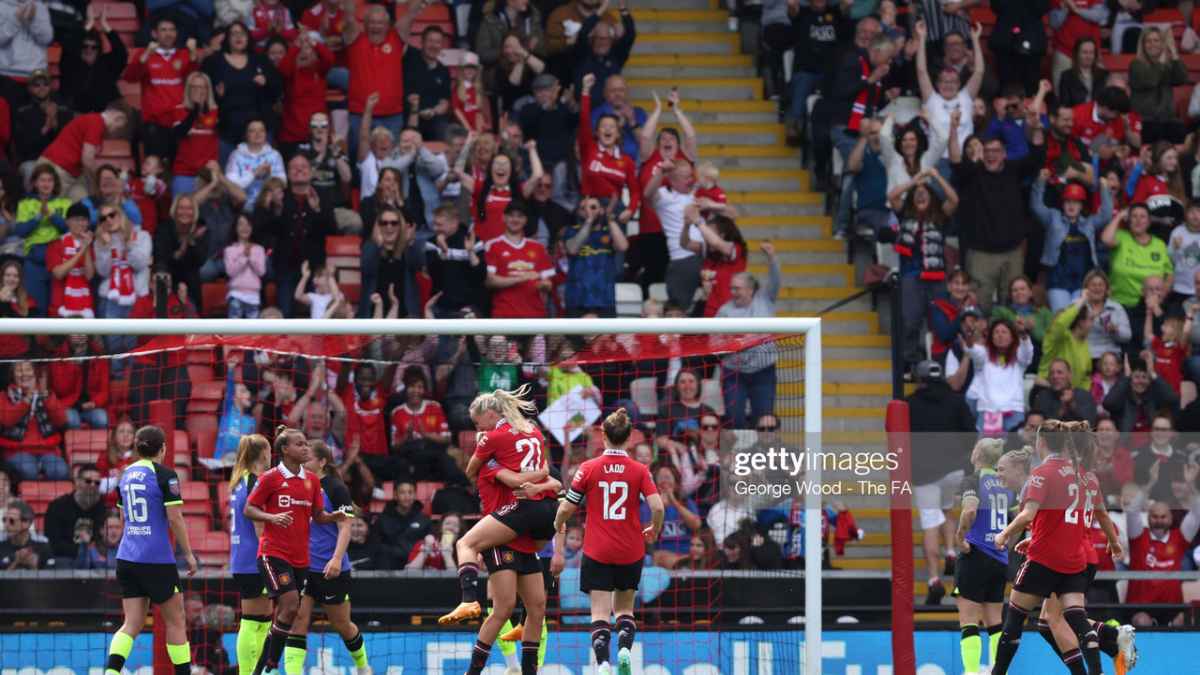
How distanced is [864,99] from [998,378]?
10.2 feet

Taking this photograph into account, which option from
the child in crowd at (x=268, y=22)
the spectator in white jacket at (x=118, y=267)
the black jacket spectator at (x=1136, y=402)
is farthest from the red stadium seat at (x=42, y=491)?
the black jacket spectator at (x=1136, y=402)

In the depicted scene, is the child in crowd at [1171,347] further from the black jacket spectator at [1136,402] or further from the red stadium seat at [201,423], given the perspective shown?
the red stadium seat at [201,423]

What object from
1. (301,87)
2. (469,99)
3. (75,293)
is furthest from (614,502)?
(301,87)

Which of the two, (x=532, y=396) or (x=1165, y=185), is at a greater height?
(x=1165, y=185)

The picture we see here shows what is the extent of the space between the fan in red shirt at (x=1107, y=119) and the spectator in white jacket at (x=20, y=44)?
9.63 meters

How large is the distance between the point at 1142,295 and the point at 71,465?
→ 9333 mm

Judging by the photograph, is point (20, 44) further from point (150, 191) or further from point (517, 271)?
point (517, 271)

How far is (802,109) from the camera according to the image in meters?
19.6

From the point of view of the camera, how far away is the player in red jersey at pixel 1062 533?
1305cm

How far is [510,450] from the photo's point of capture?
13070 mm

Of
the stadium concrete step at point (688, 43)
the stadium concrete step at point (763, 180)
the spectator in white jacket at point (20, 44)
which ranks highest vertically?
the stadium concrete step at point (688, 43)

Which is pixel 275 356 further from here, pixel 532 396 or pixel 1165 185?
pixel 1165 185

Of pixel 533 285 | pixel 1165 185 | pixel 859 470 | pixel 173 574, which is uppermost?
pixel 1165 185

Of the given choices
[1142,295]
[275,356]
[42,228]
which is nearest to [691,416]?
[275,356]
